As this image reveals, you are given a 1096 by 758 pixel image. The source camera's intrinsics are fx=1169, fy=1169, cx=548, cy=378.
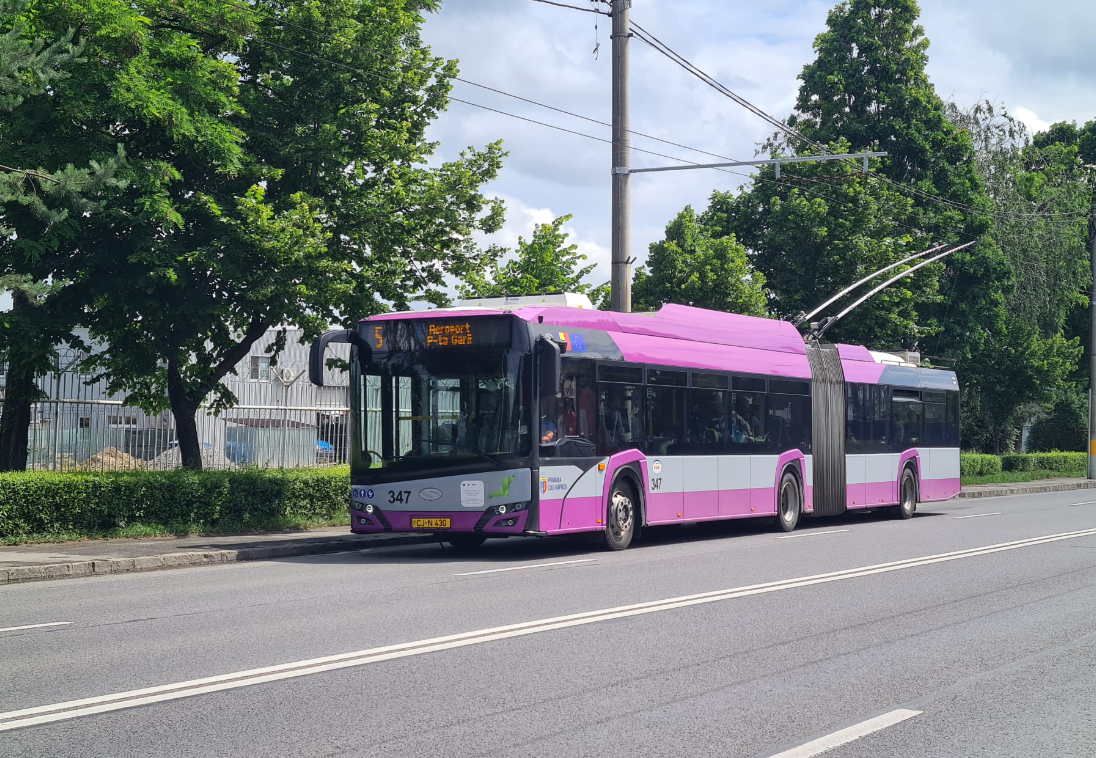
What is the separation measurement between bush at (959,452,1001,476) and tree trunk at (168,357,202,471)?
2824 cm

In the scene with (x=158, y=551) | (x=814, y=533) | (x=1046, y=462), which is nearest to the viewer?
(x=158, y=551)

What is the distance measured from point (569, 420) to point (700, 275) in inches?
753

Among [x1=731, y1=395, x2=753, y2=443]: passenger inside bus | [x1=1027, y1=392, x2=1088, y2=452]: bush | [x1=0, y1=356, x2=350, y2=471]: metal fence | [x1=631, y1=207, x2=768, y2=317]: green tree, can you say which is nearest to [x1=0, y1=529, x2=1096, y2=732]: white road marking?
[x1=731, y1=395, x2=753, y2=443]: passenger inside bus

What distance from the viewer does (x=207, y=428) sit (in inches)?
893

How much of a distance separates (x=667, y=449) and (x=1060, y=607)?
7531 millimetres

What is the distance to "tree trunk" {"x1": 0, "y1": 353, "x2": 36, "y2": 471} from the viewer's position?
59.8 ft

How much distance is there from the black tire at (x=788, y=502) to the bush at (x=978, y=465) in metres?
21.4

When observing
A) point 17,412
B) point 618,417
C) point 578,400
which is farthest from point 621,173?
point 17,412

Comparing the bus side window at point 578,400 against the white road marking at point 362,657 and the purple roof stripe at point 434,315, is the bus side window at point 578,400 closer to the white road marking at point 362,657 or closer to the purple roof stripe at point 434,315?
the purple roof stripe at point 434,315

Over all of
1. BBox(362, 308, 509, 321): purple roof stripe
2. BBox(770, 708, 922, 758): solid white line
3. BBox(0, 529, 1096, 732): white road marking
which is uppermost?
BBox(362, 308, 509, 321): purple roof stripe

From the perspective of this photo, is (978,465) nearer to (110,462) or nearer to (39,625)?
(110,462)

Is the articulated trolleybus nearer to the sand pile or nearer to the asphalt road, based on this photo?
the asphalt road

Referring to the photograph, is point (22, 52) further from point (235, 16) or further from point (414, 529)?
point (414, 529)

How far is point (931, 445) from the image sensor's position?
85.8ft
